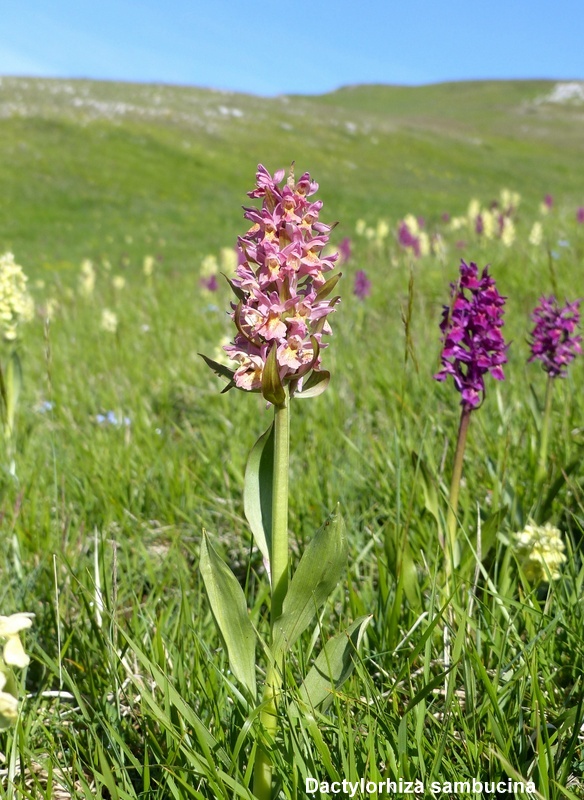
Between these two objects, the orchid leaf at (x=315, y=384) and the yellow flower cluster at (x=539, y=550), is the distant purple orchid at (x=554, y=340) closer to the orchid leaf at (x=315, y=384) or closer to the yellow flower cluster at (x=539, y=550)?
the yellow flower cluster at (x=539, y=550)

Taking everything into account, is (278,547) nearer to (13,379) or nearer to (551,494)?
(551,494)

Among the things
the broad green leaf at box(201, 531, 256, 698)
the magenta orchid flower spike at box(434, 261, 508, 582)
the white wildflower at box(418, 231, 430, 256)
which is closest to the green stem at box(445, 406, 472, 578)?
the magenta orchid flower spike at box(434, 261, 508, 582)

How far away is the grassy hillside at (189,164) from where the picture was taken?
79.2ft

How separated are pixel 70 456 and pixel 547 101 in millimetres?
118999

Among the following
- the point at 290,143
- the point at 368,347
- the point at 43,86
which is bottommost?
the point at 368,347

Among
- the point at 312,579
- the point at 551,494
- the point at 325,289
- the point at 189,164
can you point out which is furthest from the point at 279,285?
the point at 189,164

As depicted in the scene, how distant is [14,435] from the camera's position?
320cm

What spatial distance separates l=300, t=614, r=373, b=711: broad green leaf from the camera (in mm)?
1294

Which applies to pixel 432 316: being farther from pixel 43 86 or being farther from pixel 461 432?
pixel 43 86

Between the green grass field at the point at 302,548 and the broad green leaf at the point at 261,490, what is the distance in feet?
0.56

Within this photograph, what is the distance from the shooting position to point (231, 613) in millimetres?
1314

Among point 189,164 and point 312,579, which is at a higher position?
point 189,164

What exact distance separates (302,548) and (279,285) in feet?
3.78

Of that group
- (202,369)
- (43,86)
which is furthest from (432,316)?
(43,86)
